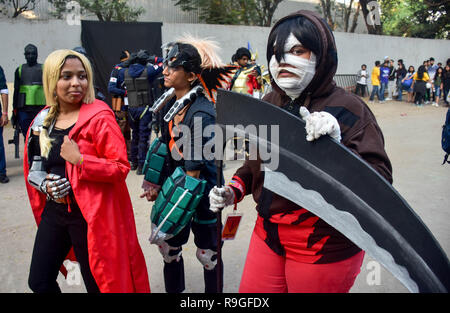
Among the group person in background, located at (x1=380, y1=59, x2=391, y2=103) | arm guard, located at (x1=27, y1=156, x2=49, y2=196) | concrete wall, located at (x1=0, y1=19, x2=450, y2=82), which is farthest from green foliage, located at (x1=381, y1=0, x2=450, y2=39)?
arm guard, located at (x1=27, y1=156, x2=49, y2=196)

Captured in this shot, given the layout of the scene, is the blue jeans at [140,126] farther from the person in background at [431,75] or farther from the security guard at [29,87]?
the person in background at [431,75]

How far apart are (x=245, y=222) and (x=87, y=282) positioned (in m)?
2.28

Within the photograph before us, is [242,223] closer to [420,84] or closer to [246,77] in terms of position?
[246,77]

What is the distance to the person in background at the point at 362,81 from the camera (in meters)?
16.5

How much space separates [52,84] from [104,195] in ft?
2.47

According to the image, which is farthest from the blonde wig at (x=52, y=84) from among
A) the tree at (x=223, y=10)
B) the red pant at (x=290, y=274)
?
the tree at (x=223, y=10)

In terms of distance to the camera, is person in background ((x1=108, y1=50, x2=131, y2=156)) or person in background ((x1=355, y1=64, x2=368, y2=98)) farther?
person in background ((x1=355, y1=64, x2=368, y2=98))

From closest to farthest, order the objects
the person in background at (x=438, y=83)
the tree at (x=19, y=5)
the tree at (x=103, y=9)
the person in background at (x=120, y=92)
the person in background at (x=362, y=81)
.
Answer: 1. the person in background at (x=120, y=92)
2. the tree at (x=19, y=5)
3. the tree at (x=103, y=9)
4. the person in background at (x=438, y=83)
5. the person in background at (x=362, y=81)

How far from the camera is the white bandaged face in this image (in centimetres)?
160

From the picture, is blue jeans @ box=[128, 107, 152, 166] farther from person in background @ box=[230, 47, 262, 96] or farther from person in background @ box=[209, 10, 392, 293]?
person in background @ box=[209, 10, 392, 293]

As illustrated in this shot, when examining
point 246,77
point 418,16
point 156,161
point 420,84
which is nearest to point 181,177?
point 156,161

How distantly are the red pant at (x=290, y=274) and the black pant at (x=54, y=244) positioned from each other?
104 centimetres

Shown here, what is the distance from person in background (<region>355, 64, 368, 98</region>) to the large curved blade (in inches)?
646
